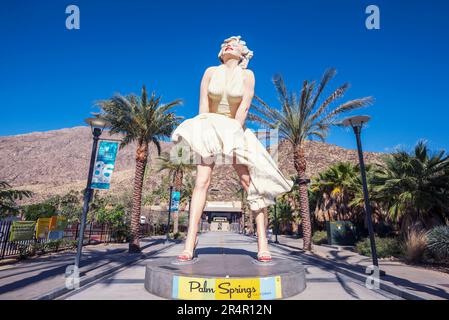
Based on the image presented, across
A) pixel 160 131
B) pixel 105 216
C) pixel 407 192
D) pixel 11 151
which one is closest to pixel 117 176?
pixel 11 151

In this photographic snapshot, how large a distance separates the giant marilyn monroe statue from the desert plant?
7238 millimetres

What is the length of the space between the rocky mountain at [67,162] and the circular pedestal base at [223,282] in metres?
59.9

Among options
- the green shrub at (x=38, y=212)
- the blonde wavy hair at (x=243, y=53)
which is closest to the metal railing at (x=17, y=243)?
the blonde wavy hair at (x=243, y=53)

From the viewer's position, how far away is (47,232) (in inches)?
472

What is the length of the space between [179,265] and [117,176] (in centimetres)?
9432

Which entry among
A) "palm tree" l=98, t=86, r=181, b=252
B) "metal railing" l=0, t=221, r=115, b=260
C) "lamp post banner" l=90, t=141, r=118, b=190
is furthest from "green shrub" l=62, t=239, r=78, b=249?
"lamp post banner" l=90, t=141, r=118, b=190

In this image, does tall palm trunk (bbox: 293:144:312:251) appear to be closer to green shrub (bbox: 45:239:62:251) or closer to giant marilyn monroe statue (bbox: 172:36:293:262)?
giant marilyn monroe statue (bbox: 172:36:293:262)

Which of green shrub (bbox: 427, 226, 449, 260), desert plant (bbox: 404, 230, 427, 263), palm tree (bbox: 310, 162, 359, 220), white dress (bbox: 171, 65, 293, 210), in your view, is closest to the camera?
white dress (bbox: 171, 65, 293, 210)

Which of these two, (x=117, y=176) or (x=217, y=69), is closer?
(x=217, y=69)

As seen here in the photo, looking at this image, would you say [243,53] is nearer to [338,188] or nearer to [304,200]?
[304,200]

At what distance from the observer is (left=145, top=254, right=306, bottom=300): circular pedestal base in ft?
12.4

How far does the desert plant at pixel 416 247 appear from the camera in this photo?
9344 millimetres

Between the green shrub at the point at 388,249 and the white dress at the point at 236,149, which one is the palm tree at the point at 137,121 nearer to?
the white dress at the point at 236,149
